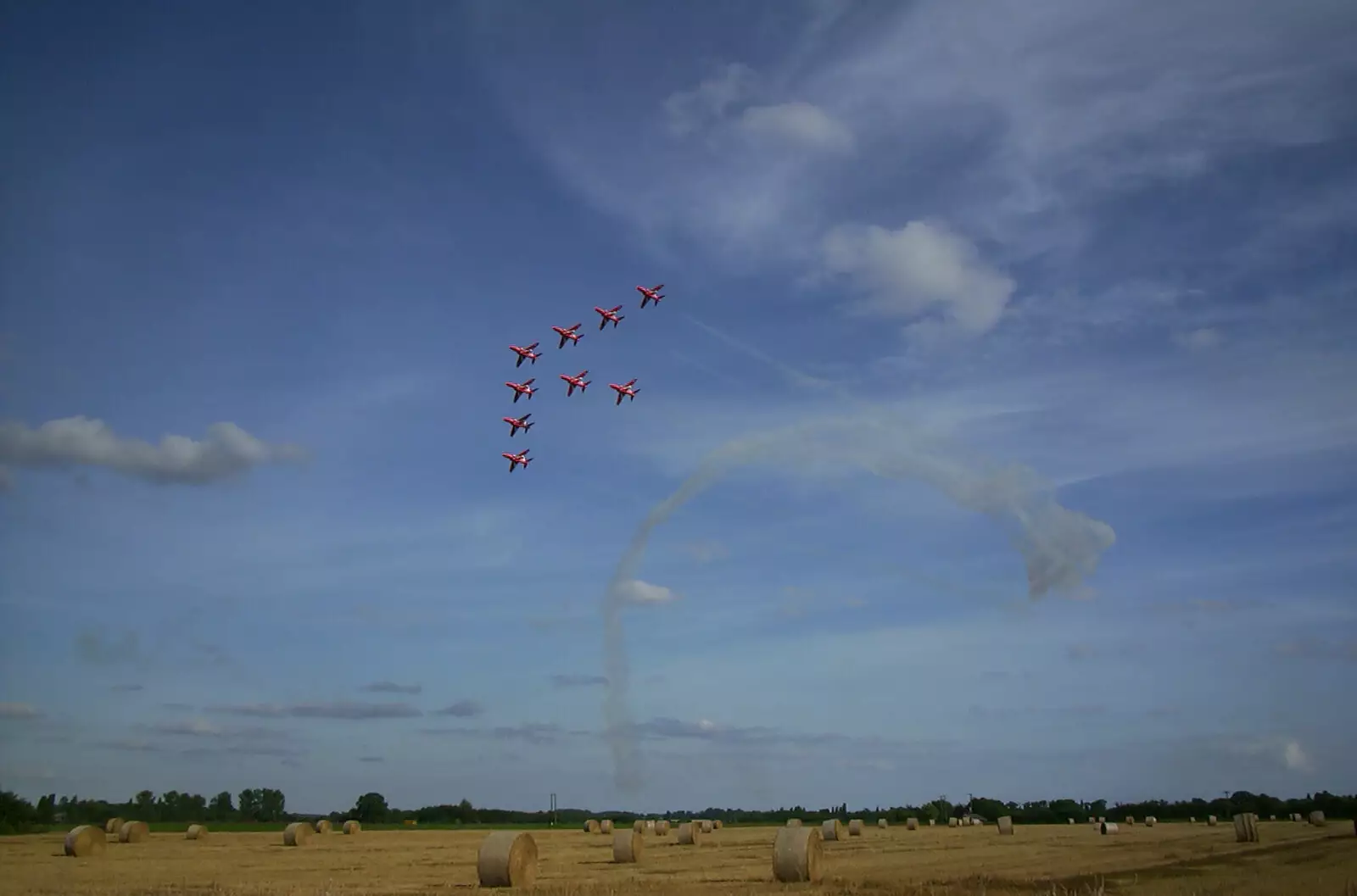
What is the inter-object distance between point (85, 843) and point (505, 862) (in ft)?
106

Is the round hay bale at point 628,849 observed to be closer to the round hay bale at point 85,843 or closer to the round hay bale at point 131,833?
the round hay bale at point 85,843

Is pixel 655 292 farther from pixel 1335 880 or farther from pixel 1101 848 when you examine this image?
pixel 1335 880

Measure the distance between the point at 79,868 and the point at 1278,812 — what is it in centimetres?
16370

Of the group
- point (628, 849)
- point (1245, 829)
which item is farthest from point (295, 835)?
point (1245, 829)

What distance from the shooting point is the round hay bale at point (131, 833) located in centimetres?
6844

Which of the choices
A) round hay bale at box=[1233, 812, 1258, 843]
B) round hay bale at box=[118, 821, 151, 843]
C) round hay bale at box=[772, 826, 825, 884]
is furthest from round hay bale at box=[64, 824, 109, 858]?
round hay bale at box=[1233, 812, 1258, 843]

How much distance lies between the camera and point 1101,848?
51.2m

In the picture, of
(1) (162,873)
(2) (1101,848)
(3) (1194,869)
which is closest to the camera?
(3) (1194,869)

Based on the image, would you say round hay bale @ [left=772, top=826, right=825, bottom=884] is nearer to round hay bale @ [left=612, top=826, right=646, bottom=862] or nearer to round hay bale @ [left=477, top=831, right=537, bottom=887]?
round hay bale @ [left=477, top=831, right=537, bottom=887]

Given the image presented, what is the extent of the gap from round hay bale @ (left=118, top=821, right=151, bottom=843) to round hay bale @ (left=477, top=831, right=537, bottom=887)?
42839 mm

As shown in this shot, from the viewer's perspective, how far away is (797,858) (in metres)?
35.4

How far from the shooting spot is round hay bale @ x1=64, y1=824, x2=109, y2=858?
179 feet

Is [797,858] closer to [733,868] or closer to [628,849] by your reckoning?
[733,868]

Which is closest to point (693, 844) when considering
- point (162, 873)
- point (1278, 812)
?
point (162, 873)
